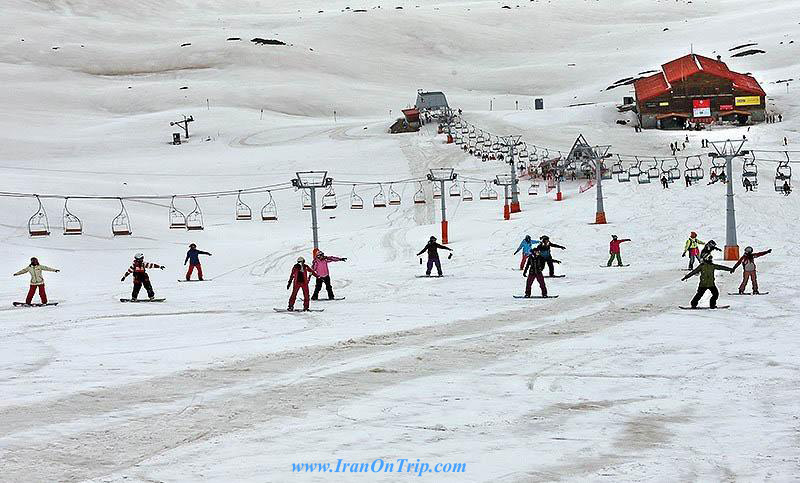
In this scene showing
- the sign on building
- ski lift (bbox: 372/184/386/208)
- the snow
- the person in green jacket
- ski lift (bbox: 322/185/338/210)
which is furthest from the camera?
the sign on building

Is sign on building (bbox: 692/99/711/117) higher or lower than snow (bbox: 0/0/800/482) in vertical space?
higher

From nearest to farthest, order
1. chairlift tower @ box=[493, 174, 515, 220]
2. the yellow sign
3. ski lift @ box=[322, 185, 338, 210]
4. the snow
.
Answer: the snow
ski lift @ box=[322, 185, 338, 210]
chairlift tower @ box=[493, 174, 515, 220]
the yellow sign

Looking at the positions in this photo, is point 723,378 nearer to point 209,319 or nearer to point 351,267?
point 209,319

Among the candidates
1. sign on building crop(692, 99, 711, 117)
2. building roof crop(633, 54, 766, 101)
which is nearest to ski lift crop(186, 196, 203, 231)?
building roof crop(633, 54, 766, 101)

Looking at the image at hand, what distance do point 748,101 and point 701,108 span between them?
352 centimetres

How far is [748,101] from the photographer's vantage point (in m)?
75.2

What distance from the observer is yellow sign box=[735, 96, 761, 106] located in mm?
74875

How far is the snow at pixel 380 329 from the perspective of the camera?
923 cm

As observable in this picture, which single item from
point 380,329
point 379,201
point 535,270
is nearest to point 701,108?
point 379,201

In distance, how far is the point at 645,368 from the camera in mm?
13234

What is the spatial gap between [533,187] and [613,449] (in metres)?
40.7

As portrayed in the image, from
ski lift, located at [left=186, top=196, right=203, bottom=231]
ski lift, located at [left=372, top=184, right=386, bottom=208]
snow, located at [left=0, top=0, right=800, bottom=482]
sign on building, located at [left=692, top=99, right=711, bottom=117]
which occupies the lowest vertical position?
snow, located at [left=0, top=0, right=800, bottom=482]

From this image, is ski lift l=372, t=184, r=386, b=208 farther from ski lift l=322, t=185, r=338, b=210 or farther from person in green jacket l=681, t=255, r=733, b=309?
person in green jacket l=681, t=255, r=733, b=309

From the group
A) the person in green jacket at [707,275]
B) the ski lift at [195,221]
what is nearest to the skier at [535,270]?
the person in green jacket at [707,275]
